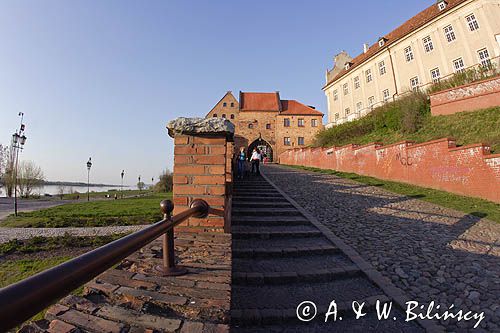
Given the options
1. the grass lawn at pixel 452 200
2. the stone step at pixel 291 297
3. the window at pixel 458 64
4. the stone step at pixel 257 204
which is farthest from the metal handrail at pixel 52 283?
the window at pixel 458 64

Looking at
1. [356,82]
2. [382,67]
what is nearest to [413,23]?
[382,67]

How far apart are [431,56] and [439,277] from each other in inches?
1161

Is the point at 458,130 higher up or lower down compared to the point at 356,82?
lower down

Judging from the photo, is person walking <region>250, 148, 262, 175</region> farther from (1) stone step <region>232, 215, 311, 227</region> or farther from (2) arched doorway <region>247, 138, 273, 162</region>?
(2) arched doorway <region>247, 138, 273, 162</region>

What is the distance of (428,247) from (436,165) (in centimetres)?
669

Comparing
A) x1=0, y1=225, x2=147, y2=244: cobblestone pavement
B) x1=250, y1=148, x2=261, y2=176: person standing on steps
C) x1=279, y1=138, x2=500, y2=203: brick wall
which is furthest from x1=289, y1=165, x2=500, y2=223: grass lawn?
x1=0, y1=225, x2=147, y2=244: cobblestone pavement

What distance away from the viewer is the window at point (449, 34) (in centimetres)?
2251

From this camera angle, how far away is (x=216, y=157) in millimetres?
2506

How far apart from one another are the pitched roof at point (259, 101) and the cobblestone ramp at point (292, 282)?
126 feet

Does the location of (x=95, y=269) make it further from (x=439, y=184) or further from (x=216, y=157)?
(x=439, y=184)

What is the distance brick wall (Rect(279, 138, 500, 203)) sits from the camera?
7582mm

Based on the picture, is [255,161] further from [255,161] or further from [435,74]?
[435,74]

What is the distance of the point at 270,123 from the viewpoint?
41.0 m

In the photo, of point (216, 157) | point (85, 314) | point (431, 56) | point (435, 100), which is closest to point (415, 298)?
point (216, 157)
